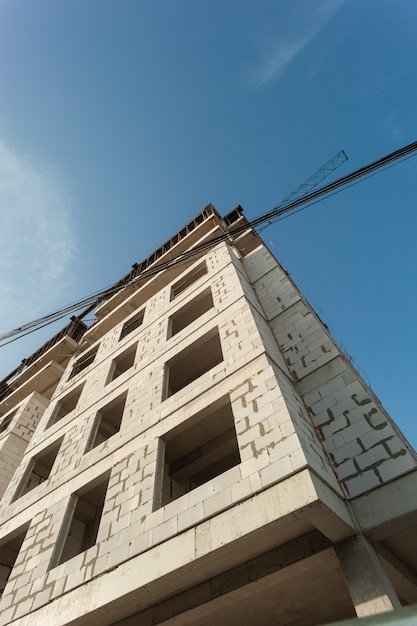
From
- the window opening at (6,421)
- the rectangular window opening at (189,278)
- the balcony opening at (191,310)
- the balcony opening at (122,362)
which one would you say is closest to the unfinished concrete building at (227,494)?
the balcony opening at (191,310)

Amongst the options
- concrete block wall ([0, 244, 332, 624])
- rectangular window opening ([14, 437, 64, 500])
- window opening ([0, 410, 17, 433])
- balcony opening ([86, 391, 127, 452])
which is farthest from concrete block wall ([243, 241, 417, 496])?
window opening ([0, 410, 17, 433])

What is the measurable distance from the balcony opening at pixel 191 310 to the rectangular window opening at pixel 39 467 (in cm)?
576

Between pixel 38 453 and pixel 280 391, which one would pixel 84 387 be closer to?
pixel 38 453

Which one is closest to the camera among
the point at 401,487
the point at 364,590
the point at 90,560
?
the point at 364,590

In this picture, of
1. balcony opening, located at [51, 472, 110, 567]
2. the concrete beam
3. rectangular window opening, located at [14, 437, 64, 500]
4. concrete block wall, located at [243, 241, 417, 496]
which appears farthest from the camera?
rectangular window opening, located at [14, 437, 64, 500]

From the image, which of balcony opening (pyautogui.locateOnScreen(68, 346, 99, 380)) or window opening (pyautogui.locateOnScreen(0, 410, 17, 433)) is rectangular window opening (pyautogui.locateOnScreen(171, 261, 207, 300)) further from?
window opening (pyautogui.locateOnScreen(0, 410, 17, 433))

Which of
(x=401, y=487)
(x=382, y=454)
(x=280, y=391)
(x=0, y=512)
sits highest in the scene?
(x=0, y=512)

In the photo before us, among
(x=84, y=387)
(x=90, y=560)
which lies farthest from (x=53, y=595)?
(x=84, y=387)

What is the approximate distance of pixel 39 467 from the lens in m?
14.3

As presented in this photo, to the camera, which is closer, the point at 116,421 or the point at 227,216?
the point at 116,421

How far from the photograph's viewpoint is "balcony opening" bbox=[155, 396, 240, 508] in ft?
30.0

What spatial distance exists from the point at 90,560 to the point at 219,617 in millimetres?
2703

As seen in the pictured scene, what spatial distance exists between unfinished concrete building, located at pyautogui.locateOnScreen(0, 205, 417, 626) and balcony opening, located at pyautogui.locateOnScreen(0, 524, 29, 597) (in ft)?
0.21

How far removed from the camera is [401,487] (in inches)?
245
